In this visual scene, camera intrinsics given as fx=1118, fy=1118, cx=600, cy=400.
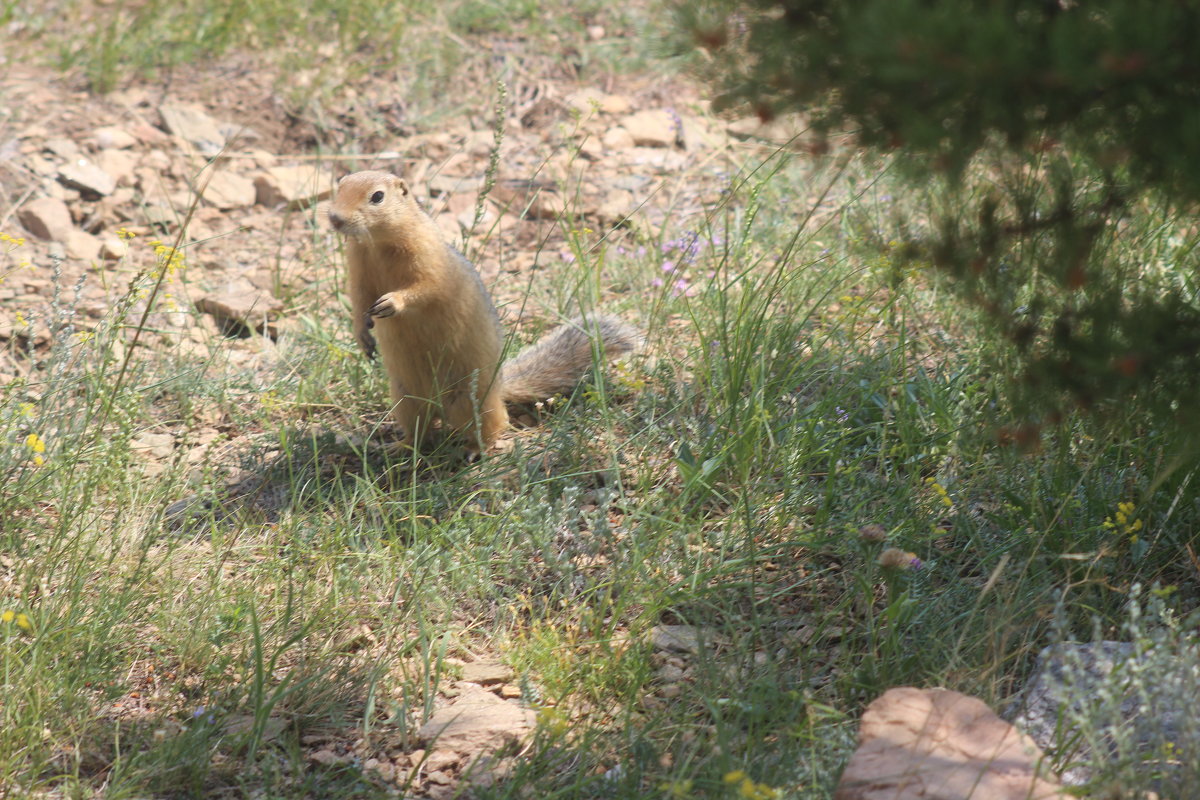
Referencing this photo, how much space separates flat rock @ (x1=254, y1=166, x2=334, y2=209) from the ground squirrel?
6.71 ft

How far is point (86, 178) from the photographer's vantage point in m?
6.09

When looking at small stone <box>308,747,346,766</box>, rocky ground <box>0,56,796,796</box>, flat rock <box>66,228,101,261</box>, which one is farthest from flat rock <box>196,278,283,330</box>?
small stone <box>308,747,346,766</box>

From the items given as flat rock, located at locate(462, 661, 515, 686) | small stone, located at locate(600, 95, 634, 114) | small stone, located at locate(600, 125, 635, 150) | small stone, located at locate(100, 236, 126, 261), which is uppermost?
small stone, located at locate(600, 95, 634, 114)

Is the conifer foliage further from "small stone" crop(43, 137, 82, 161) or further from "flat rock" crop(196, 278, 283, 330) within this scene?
"small stone" crop(43, 137, 82, 161)

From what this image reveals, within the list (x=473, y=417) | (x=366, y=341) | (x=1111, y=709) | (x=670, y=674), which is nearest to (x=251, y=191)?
(x=366, y=341)

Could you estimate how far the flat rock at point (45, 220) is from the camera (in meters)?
5.73

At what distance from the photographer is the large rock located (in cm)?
239

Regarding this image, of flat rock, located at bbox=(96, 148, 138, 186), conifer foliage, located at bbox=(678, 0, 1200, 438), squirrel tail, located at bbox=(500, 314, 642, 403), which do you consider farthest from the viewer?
flat rock, located at bbox=(96, 148, 138, 186)

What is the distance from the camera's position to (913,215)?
5.47 meters

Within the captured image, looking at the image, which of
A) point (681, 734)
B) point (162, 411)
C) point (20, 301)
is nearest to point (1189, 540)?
point (681, 734)

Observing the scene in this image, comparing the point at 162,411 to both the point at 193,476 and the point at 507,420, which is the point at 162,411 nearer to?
the point at 193,476

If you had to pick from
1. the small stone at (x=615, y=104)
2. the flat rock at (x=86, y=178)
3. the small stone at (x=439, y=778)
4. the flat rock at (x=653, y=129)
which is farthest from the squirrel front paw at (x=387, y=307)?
the small stone at (x=615, y=104)

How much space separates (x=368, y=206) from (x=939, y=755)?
2777mm

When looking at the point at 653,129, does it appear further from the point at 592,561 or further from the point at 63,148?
the point at 592,561
